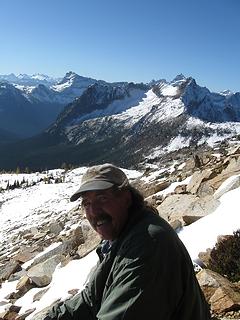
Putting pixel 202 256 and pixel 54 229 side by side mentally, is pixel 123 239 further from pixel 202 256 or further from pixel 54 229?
pixel 54 229

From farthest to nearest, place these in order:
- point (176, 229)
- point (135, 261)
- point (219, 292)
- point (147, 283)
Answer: point (176, 229), point (219, 292), point (135, 261), point (147, 283)

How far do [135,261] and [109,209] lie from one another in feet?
2.47

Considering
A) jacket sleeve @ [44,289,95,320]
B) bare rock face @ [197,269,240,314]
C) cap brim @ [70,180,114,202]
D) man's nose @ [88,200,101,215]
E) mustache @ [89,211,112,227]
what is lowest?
bare rock face @ [197,269,240,314]

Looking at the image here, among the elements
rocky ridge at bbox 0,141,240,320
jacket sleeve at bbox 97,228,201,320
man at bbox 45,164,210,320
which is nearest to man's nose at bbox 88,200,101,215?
man at bbox 45,164,210,320

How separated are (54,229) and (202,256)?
572 inches

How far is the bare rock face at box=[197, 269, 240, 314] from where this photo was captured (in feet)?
24.9

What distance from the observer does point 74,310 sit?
5.20 meters

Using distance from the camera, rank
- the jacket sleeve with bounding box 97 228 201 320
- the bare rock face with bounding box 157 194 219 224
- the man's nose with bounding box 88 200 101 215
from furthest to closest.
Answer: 1. the bare rock face with bounding box 157 194 219 224
2. the man's nose with bounding box 88 200 101 215
3. the jacket sleeve with bounding box 97 228 201 320

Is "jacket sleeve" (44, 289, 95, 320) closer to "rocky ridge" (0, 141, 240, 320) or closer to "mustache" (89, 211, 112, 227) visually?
"mustache" (89, 211, 112, 227)

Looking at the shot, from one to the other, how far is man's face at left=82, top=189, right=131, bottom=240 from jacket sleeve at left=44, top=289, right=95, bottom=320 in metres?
1.04

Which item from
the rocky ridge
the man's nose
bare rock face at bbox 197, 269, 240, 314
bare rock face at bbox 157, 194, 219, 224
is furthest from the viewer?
bare rock face at bbox 157, 194, 219, 224

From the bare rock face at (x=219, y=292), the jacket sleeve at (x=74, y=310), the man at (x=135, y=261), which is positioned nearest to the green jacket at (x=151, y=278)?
the man at (x=135, y=261)

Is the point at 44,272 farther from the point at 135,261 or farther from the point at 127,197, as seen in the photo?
the point at 135,261

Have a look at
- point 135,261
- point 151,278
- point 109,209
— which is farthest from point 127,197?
point 151,278
